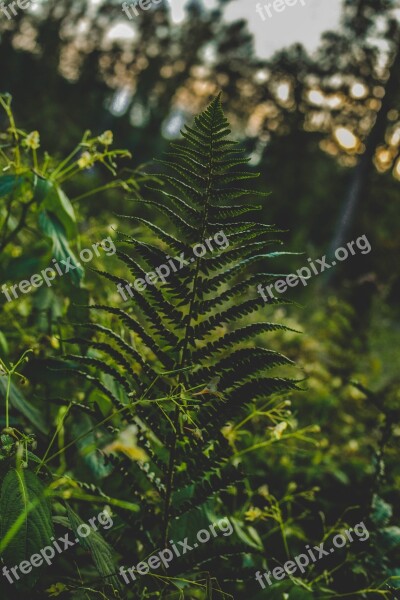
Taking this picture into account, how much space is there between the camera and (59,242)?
1240 millimetres

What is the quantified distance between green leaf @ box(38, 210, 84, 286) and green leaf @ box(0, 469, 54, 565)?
21.1 inches

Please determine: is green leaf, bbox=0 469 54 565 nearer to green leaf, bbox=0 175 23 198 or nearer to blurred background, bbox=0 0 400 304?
green leaf, bbox=0 175 23 198

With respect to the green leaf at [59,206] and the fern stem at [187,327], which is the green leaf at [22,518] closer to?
the fern stem at [187,327]

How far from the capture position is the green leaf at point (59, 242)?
3.99 ft

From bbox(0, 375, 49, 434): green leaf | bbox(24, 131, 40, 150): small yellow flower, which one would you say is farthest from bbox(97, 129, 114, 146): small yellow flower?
bbox(0, 375, 49, 434): green leaf

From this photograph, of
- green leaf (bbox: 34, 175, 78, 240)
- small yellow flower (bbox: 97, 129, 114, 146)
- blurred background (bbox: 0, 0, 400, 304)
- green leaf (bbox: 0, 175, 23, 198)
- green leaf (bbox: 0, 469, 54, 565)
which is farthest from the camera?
blurred background (bbox: 0, 0, 400, 304)

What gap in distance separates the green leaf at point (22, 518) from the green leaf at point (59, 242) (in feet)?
1.76

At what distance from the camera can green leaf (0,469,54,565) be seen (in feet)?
2.47

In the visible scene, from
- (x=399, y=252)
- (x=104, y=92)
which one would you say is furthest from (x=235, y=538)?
(x=104, y=92)

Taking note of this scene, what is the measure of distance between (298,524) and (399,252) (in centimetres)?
1490

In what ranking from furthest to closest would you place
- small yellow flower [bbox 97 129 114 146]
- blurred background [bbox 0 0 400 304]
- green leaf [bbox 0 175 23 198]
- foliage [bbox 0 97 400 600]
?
blurred background [bbox 0 0 400 304]
small yellow flower [bbox 97 129 114 146]
green leaf [bbox 0 175 23 198]
foliage [bbox 0 97 400 600]

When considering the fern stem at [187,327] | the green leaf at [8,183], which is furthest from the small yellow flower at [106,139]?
the fern stem at [187,327]

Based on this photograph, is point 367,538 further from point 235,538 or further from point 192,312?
point 192,312

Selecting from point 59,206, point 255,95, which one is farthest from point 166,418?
point 255,95
